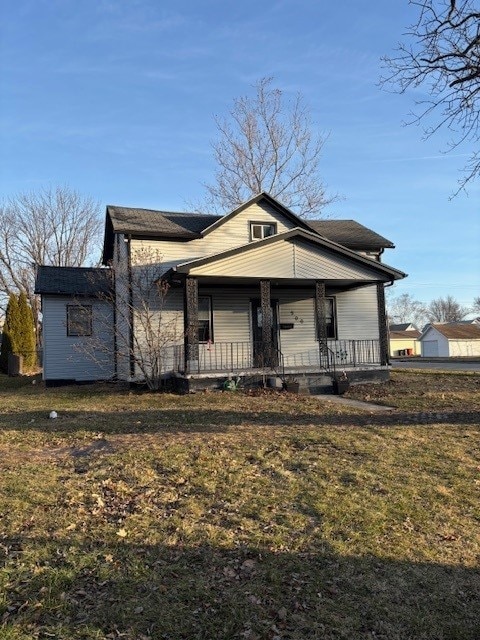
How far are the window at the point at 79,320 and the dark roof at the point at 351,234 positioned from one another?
27.7 ft

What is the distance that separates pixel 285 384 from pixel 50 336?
9.13 meters

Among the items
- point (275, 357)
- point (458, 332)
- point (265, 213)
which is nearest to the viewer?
point (275, 357)

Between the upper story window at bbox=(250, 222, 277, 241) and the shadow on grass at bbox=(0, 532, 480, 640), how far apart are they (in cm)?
1355

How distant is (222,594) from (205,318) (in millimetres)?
12919

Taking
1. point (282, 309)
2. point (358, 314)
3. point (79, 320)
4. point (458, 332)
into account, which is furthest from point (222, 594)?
point (458, 332)

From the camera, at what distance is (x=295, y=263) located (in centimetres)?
1450

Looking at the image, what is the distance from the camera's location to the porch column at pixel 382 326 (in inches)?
625

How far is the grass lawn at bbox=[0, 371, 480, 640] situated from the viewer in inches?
121

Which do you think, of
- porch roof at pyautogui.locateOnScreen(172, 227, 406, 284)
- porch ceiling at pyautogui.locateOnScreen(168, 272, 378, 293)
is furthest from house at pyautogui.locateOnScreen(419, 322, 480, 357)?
porch roof at pyautogui.locateOnScreen(172, 227, 406, 284)

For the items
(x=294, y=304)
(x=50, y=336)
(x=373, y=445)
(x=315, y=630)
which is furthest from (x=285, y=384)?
(x=315, y=630)

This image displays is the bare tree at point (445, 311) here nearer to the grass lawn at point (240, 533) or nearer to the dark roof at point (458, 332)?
the dark roof at point (458, 332)

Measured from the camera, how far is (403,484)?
542 centimetres

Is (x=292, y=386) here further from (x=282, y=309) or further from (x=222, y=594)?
(x=222, y=594)

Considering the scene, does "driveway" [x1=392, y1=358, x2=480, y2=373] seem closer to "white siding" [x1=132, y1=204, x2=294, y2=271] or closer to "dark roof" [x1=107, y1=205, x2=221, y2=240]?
"white siding" [x1=132, y1=204, x2=294, y2=271]
